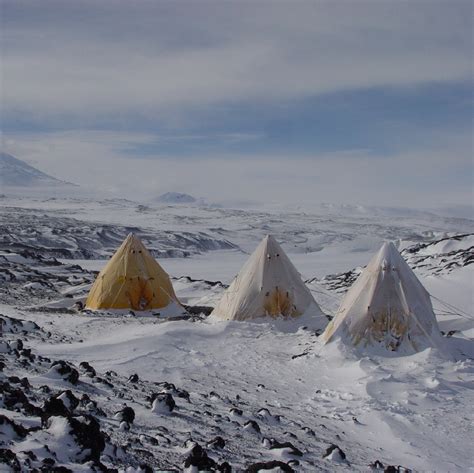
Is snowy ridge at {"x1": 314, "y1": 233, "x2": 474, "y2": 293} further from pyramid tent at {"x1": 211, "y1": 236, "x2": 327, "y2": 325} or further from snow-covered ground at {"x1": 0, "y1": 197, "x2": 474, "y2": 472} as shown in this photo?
pyramid tent at {"x1": 211, "y1": 236, "x2": 327, "y2": 325}

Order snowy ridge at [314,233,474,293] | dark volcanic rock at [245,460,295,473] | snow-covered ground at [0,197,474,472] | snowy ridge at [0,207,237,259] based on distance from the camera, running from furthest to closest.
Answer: snowy ridge at [0,207,237,259], snowy ridge at [314,233,474,293], snow-covered ground at [0,197,474,472], dark volcanic rock at [245,460,295,473]

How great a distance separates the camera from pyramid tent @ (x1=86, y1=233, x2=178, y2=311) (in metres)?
17.7

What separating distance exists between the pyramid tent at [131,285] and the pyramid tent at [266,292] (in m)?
3.30

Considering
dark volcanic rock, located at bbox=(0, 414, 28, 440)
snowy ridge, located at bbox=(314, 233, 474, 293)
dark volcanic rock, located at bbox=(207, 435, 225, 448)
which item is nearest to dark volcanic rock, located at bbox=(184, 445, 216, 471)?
dark volcanic rock, located at bbox=(207, 435, 225, 448)

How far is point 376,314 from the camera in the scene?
11.8m

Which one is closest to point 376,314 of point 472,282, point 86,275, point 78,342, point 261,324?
point 261,324

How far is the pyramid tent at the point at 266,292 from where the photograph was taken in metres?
15.0

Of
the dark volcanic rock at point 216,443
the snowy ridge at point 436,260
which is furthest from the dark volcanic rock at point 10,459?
the snowy ridge at point 436,260

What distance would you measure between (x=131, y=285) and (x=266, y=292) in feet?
16.6

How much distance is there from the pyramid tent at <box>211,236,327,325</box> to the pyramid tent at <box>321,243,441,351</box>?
2970mm

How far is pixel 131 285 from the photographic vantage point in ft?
58.6

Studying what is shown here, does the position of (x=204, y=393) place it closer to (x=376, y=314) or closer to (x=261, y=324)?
(x=376, y=314)

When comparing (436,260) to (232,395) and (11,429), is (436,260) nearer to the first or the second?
(232,395)

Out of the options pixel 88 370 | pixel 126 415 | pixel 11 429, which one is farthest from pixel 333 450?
pixel 88 370
